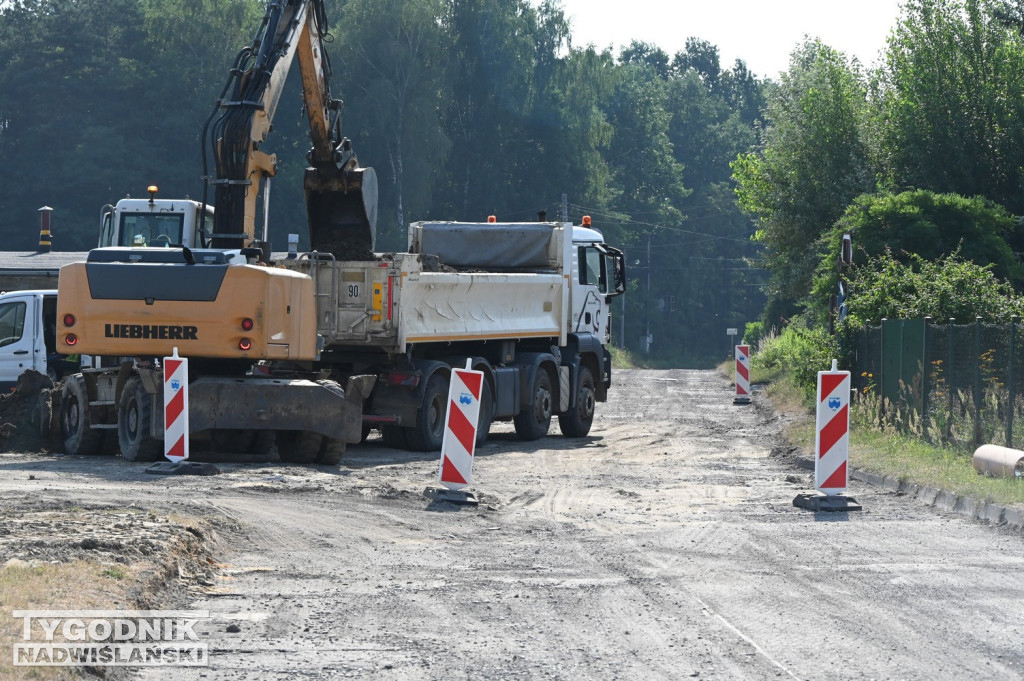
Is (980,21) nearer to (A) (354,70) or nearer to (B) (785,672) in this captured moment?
(B) (785,672)

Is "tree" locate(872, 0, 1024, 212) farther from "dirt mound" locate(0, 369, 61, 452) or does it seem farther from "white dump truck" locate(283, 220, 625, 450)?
"dirt mound" locate(0, 369, 61, 452)

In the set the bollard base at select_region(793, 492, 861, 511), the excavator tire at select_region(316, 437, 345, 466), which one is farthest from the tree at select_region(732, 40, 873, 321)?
the bollard base at select_region(793, 492, 861, 511)

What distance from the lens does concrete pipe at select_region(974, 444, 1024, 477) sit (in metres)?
14.6

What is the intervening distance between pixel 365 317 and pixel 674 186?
8350cm

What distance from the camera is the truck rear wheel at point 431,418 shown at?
733 inches

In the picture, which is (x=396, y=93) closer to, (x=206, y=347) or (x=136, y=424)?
(x=206, y=347)

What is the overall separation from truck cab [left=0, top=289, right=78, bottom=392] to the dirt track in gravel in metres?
3.41

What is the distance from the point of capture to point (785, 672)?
22.7ft

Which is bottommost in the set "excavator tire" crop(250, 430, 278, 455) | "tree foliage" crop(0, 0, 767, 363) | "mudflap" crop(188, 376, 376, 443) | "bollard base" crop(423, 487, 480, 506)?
"bollard base" crop(423, 487, 480, 506)

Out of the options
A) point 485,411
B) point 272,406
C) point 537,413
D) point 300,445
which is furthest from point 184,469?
point 537,413

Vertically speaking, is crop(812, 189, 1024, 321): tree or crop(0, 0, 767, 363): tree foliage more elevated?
crop(0, 0, 767, 363): tree foliage

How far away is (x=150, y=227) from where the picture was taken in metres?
24.4

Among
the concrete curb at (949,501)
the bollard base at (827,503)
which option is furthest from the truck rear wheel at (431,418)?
the bollard base at (827,503)

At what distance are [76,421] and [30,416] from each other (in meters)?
1.12
